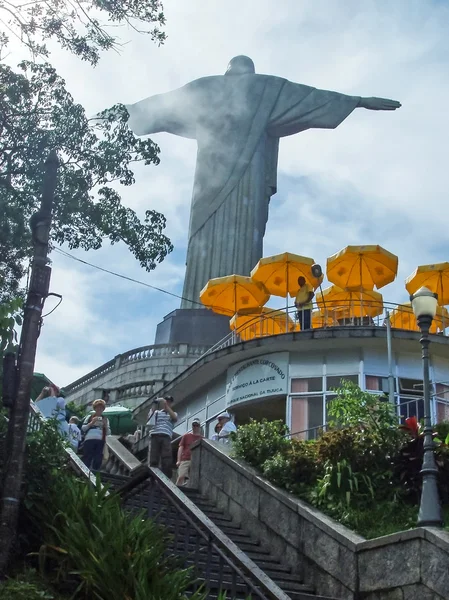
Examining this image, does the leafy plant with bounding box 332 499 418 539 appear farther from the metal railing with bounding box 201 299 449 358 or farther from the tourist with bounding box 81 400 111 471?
the metal railing with bounding box 201 299 449 358

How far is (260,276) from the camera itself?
2616cm

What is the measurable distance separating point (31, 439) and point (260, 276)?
53.9ft

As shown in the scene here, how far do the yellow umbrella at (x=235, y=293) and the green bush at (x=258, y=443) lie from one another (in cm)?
1325

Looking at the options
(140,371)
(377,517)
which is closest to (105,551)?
(377,517)

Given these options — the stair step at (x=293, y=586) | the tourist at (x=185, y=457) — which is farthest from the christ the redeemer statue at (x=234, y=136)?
the stair step at (x=293, y=586)

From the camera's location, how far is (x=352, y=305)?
80.6 feet

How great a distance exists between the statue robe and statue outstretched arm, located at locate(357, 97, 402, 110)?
386 millimetres

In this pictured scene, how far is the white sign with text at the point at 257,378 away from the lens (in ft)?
74.2

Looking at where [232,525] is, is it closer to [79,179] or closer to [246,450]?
[246,450]

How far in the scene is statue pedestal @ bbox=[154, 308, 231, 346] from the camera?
35281mm

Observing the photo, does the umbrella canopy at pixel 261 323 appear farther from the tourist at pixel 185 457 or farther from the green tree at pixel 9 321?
the green tree at pixel 9 321

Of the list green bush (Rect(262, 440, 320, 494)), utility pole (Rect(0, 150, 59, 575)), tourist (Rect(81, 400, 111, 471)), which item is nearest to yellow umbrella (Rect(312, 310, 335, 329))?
tourist (Rect(81, 400, 111, 471))

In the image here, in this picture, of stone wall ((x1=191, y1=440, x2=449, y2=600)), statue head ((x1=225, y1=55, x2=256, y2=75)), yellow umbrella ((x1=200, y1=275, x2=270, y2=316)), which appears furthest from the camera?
statue head ((x1=225, y1=55, x2=256, y2=75))

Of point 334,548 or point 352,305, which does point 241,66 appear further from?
point 334,548
